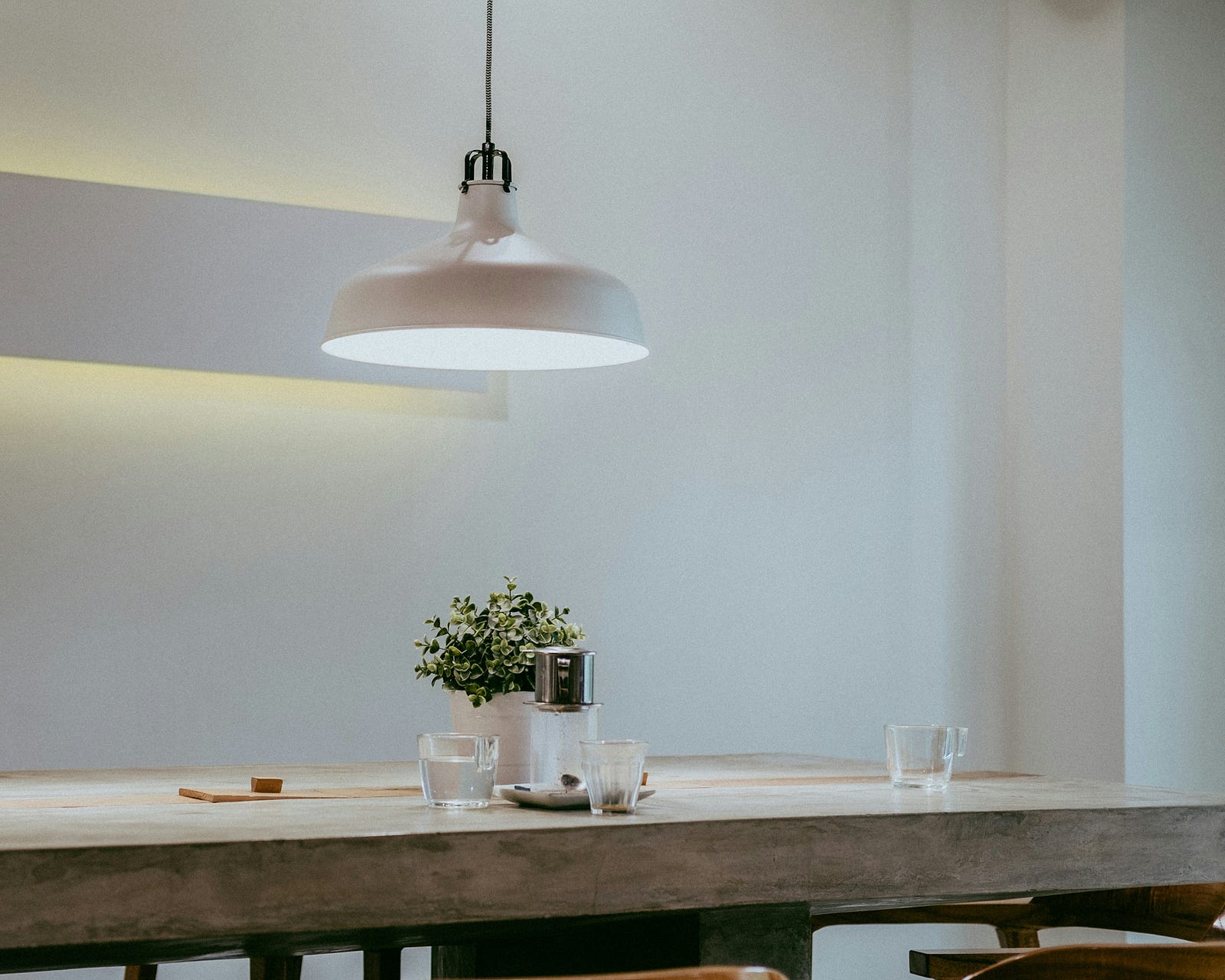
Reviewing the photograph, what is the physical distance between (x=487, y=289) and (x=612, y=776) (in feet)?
2.58

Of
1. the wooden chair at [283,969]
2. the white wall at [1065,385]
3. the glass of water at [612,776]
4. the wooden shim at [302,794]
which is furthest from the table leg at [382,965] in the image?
the white wall at [1065,385]

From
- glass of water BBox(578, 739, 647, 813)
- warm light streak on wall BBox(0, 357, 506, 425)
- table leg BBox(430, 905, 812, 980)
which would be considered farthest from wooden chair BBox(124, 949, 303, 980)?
→ warm light streak on wall BBox(0, 357, 506, 425)

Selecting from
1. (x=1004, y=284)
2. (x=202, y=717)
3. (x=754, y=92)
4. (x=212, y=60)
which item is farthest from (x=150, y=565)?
(x=1004, y=284)

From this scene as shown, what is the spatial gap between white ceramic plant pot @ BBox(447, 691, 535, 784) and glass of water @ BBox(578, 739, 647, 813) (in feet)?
1.23

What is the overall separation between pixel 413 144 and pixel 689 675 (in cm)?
150

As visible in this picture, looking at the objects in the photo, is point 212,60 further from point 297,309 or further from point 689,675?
point 689,675

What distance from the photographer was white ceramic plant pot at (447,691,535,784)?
76.9 inches

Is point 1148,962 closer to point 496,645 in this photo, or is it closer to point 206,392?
point 496,645

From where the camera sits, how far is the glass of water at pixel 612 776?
1.57 metres

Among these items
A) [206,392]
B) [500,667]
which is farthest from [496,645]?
[206,392]

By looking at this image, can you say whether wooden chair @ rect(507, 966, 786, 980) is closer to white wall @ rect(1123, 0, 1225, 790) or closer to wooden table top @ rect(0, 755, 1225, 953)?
wooden table top @ rect(0, 755, 1225, 953)

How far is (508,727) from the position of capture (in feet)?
6.44

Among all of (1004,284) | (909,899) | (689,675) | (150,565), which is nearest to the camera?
(909,899)

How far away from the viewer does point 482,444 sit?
138 inches
